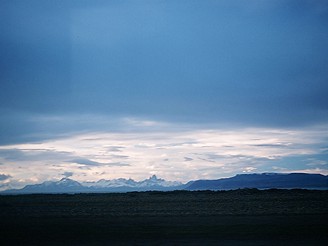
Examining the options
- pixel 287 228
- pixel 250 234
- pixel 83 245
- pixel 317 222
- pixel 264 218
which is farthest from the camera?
pixel 264 218

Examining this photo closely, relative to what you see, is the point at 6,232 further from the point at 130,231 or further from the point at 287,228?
the point at 287,228

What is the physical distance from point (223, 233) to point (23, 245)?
10.0 m

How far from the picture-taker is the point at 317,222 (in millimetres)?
22938

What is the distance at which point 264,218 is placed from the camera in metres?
25.5

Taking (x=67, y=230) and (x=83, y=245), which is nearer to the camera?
(x=83, y=245)

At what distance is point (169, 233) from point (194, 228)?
87.6 inches

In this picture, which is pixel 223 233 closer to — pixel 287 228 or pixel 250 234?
pixel 250 234

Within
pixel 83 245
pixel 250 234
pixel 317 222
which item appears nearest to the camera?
pixel 83 245

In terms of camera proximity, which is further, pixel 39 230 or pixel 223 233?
pixel 39 230

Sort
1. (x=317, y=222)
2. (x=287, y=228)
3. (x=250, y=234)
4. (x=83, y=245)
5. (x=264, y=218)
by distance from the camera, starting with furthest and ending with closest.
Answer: (x=264, y=218)
(x=317, y=222)
(x=287, y=228)
(x=250, y=234)
(x=83, y=245)

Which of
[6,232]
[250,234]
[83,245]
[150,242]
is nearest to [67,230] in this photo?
[6,232]

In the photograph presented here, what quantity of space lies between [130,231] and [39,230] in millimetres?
5726

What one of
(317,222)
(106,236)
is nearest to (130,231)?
(106,236)

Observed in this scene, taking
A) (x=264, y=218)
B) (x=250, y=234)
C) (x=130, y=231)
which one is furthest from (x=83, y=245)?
(x=264, y=218)
